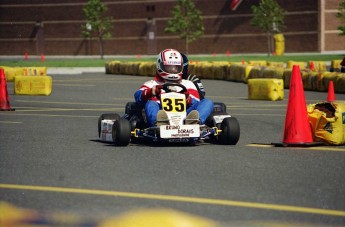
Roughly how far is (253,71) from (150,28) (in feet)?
172

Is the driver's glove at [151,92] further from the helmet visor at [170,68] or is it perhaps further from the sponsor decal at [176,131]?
the sponsor decal at [176,131]

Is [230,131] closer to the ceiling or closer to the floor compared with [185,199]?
closer to the ceiling

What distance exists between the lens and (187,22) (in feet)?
255

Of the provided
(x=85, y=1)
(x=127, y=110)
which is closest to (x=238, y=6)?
(x=85, y=1)

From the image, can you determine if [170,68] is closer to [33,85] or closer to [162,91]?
[162,91]

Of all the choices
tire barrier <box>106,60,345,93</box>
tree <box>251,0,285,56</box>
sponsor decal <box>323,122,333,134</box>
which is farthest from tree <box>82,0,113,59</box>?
sponsor decal <box>323,122,333,134</box>

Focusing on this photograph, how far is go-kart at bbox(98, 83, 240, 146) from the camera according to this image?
1205 cm

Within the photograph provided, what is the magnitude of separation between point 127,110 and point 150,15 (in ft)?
233

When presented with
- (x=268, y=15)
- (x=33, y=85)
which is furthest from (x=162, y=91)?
(x=268, y=15)

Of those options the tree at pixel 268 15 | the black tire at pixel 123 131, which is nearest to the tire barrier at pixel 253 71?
the black tire at pixel 123 131

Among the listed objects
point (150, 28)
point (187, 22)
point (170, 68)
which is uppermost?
point (187, 22)

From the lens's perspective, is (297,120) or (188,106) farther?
(188,106)

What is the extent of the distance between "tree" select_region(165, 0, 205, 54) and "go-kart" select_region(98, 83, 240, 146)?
64271mm

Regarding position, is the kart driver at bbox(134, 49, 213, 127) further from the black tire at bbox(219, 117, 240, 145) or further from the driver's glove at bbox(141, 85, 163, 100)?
the black tire at bbox(219, 117, 240, 145)
